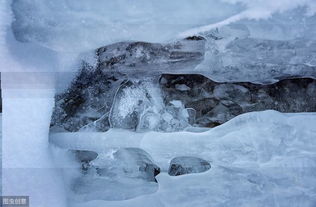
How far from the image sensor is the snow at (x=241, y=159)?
917 millimetres

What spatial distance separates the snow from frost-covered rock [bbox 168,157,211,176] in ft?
0.08

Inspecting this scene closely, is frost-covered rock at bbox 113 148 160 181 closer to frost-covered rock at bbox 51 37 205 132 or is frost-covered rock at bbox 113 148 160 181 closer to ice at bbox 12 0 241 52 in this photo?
frost-covered rock at bbox 51 37 205 132

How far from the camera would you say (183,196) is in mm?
953

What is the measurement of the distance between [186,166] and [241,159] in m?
0.19

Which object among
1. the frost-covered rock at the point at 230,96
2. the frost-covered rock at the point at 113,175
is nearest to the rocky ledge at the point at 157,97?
the frost-covered rock at the point at 230,96

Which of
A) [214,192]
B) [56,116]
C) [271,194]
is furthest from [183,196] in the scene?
[56,116]

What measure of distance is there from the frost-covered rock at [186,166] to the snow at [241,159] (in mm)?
25

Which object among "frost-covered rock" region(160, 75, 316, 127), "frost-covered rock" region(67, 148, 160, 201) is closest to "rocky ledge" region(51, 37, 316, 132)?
"frost-covered rock" region(160, 75, 316, 127)

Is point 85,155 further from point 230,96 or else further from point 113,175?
point 230,96

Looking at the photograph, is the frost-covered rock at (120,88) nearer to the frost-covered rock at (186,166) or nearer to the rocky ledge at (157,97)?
the rocky ledge at (157,97)

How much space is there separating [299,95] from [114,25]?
2.23 feet

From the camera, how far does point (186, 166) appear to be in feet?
3.22

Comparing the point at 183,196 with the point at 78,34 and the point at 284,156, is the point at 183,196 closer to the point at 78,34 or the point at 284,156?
the point at 284,156

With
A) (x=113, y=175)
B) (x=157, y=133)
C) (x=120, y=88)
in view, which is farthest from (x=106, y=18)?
(x=113, y=175)
